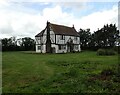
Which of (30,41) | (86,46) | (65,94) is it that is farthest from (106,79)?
(30,41)

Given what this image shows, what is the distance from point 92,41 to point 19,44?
24.7m

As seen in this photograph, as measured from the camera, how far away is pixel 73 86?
10.3 m

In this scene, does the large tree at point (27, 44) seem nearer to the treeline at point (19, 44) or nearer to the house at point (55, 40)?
the treeline at point (19, 44)

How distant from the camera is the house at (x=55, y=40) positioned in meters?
52.1

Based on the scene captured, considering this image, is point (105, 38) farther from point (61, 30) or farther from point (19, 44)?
point (19, 44)

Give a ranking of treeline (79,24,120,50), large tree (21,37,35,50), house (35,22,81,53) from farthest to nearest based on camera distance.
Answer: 1. large tree (21,37,35,50)
2. treeline (79,24,120,50)
3. house (35,22,81,53)

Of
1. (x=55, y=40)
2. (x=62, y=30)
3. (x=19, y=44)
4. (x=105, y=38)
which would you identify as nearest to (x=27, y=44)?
(x=19, y=44)

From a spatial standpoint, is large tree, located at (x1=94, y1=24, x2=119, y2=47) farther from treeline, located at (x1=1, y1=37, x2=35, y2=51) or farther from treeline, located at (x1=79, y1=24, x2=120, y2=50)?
treeline, located at (x1=1, y1=37, x2=35, y2=51)

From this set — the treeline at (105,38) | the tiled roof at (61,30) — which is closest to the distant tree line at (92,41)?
the treeline at (105,38)

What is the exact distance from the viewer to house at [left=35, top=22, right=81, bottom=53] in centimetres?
5209

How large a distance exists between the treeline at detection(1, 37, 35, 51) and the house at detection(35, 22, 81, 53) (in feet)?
47.1

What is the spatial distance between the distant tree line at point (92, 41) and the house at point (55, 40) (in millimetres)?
11831

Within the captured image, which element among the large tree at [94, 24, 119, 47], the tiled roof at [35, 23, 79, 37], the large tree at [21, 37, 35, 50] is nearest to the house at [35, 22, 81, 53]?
the tiled roof at [35, 23, 79, 37]

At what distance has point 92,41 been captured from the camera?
69.3 metres
